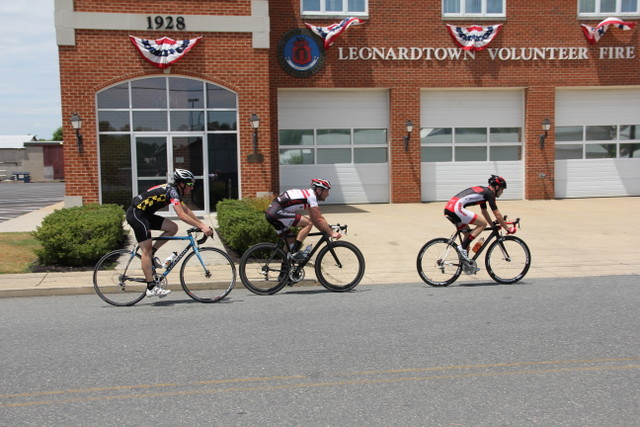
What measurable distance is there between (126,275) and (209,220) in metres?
8.51

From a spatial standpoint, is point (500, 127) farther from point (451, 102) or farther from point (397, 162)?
point (397, 162)

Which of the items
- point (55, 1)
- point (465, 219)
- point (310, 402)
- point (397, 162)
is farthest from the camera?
point (397, 162)

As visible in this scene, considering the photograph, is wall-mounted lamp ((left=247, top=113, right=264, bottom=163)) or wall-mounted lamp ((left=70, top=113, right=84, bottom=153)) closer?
wall-mounted lamp ((left=70, top=113, right=84, bottom=153))

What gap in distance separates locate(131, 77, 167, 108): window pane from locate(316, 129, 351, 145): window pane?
19.8ft

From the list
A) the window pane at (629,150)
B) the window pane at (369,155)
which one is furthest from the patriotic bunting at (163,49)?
the window pane at (629,150)

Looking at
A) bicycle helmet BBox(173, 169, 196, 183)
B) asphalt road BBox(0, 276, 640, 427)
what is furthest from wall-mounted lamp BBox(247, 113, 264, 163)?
bicycle helmet BBox(173, 169, 196, 183)

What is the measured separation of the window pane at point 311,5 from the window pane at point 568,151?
9.39 metres

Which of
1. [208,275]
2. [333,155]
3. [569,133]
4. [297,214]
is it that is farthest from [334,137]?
[208,275]

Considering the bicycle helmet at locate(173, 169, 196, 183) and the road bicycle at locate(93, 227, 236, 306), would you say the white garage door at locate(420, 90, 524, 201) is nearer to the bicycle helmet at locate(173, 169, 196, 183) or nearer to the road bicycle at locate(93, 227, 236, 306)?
the road bicycle at locate(93, 227, 236, 306)

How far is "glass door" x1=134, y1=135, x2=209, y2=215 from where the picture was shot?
55.9 ft

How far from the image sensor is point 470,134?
72.1 ft

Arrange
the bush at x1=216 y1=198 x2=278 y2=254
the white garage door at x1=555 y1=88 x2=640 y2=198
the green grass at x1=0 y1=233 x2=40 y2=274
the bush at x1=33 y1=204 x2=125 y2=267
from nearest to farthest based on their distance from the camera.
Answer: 1. the bush at x1=33 y1=204 x2=125 y2=267
2. the green grass at x1=0 y1=233 x2=40 y2=274
3. the bush at x1=216 y1=198 x2=278 y2=254
4. the white garage door at x1=555 y1=88 x2=640 y2=198

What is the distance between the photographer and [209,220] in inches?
655

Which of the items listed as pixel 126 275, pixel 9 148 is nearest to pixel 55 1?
pixel 126 275
